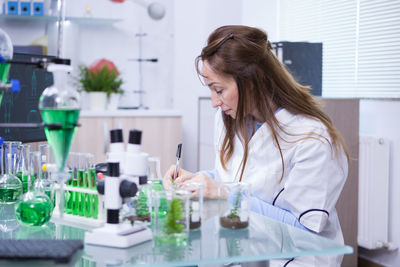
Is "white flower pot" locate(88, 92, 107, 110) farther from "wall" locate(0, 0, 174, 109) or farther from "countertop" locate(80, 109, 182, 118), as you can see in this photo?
"wall" locate(0, 0, 174, 109)

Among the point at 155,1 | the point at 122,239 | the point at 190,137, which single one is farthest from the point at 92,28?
the point at 122,239

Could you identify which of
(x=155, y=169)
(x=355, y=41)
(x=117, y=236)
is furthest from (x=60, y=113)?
(x=355, y=41)

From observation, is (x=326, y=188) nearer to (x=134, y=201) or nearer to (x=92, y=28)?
(x=134, y=201)

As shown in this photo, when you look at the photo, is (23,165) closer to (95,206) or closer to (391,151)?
(95,206)

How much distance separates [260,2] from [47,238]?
3.46 meters

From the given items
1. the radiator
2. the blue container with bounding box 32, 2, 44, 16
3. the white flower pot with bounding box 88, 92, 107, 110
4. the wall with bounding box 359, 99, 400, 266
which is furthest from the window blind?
the blue container with bounding box 32, 2, 44, 16

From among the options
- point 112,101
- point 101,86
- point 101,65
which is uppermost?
point 101,65

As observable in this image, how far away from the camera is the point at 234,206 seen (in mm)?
1201

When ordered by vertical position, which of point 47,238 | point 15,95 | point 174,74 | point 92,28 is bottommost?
point 47,238

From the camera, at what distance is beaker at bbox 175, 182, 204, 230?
115cm

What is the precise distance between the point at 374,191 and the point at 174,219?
2.17 metres

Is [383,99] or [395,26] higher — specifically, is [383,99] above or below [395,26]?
below

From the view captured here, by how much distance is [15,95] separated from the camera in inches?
75.7

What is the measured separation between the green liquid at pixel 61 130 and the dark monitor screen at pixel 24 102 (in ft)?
2.84
